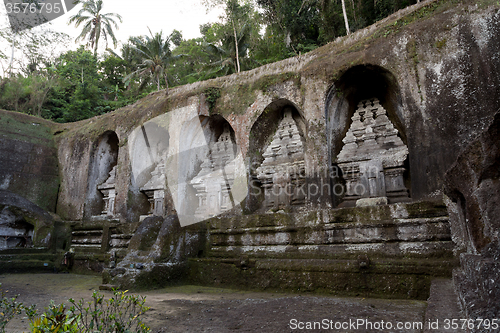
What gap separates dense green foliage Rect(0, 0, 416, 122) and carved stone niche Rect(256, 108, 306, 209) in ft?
26.4

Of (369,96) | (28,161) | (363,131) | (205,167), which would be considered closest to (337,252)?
(363,131)

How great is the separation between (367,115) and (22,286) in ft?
25.8

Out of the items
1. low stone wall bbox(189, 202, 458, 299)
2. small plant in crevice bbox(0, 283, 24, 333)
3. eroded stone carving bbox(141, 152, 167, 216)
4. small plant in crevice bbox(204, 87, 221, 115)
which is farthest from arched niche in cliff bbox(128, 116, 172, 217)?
small plant in crevice bbox(0, 283, 24, 333)

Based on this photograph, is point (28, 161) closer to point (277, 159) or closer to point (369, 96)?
point (277, 159)

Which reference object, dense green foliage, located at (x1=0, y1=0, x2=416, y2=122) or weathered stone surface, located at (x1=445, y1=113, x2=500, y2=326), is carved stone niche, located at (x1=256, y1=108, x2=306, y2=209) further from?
dense green foliage, located at (x1=0, y1=0, x2=416, y2=122)

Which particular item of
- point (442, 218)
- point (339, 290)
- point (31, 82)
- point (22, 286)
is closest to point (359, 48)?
point (442, 218)

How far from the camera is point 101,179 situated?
38.8 feet

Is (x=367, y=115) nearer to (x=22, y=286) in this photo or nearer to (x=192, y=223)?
(x=192, y=223)

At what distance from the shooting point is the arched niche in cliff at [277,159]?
7859 millimetres

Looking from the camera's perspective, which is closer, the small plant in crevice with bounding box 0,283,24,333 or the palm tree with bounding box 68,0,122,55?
the small plant in crevice with bounding box 0,283,24,333

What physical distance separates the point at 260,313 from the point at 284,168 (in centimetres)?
485

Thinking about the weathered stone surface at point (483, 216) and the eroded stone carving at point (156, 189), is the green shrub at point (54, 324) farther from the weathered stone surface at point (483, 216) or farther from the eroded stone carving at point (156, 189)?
the eroded stone carving at point (156, 189)

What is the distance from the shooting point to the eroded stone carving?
999 centimetres

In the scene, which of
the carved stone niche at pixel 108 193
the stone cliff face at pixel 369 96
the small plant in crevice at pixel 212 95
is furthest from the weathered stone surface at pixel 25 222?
the small plant in crevice at pixel 212 95
